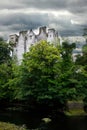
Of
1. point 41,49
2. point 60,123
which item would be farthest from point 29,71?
point 60,123

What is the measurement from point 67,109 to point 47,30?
36768 mm

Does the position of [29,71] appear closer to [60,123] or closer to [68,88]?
[68,88]

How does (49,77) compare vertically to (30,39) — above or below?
below

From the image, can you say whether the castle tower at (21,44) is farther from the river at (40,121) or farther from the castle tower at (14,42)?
the river at (40,121)

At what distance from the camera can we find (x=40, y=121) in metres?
62.7

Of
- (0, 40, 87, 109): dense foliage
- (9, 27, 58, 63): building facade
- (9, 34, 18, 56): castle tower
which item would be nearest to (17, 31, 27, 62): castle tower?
(9, 27, 58, 63): building facade

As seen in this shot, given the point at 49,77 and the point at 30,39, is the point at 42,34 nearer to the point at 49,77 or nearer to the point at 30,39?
the point at 30,39

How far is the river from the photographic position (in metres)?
56.8

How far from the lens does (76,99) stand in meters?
76.2

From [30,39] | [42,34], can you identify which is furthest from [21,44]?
[42,34]

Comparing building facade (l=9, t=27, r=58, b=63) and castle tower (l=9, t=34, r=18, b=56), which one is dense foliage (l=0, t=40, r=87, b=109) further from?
castle tower (l=9, t=34, r=18, b=56)

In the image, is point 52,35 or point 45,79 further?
point 52,35

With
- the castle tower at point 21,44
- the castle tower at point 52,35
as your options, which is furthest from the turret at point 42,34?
the castle tower at point 21,44

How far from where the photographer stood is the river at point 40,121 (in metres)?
56.8
